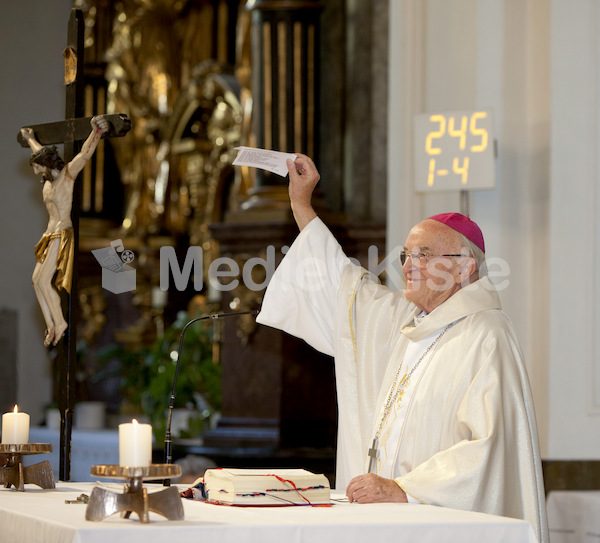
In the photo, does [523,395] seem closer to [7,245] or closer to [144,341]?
[7,245]

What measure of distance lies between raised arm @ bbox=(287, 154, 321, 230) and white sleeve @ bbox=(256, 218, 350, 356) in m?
0.04

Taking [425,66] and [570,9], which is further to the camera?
[425,66]

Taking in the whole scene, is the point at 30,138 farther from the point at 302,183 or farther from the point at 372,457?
the point at 372,457

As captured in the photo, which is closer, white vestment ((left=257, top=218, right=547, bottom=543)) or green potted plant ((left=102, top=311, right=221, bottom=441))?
white vestment ((left=257, top=218, right=547, bottom=543))

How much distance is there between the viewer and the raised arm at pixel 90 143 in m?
3.36

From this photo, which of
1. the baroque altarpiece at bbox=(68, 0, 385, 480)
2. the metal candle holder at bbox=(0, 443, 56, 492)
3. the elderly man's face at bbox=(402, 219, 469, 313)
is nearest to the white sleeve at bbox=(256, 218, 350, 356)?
the elderly man's face at bbox=(402, 219, 469, 313)

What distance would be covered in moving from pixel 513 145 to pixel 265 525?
4135 millimetres

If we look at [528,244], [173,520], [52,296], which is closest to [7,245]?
[528,244]

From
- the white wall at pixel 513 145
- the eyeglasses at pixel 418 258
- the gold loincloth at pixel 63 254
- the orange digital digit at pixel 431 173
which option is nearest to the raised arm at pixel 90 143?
the gold loincloth at pixel 63 254

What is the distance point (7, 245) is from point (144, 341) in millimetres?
1785

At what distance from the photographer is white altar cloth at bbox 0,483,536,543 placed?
2139 millimetres

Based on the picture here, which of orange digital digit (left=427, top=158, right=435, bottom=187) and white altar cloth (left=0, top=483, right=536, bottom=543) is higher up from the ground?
orange digital digit (left=427, top=158, right=435, bottom=187)

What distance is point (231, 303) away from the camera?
259 inches

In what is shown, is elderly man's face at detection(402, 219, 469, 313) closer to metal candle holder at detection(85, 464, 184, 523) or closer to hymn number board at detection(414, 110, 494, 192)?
metal candle holder at detection(85, 464, 184, 523)
